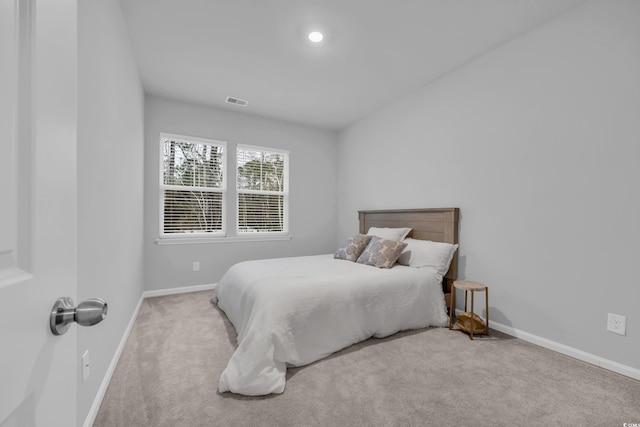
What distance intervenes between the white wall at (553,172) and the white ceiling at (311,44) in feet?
1.12

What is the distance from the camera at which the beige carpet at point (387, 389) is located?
1.53 meters

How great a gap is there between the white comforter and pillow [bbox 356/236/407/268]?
0.35ft

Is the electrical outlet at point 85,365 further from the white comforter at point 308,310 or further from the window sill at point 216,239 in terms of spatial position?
the window sill at point 216,239

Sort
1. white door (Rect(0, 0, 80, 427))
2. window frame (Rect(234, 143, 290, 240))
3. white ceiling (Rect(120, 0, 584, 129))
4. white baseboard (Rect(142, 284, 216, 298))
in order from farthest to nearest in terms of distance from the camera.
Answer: window frame (Rect(234, 143, 290, 240))
white baseboard (Rect(142, 284, 216, 298))
white ceiling (Rect(120, 0, 584, 129))
white door (Rect(0, 0, 80, 427))

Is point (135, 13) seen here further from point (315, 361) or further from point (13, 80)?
point (315, 361)

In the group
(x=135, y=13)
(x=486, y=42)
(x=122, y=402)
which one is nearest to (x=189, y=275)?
(x=122, y=402)

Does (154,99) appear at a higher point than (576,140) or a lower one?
higher

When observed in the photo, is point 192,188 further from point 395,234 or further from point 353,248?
point 395,234

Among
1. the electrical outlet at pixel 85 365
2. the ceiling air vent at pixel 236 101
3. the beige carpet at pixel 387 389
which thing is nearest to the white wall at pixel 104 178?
the electrical outlet at pixel 85 365

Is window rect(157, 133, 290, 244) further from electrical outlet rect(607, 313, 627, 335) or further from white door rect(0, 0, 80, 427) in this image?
electrical outlet rect(607, 313, 627, 335)

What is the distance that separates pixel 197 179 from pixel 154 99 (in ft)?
3.87

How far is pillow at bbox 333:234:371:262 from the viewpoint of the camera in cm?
342

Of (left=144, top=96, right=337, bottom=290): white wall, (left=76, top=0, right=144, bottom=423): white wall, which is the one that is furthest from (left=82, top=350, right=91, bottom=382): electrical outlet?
(left=144, top=96, right=337, bottom=290): white wall

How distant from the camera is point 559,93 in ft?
7.57
